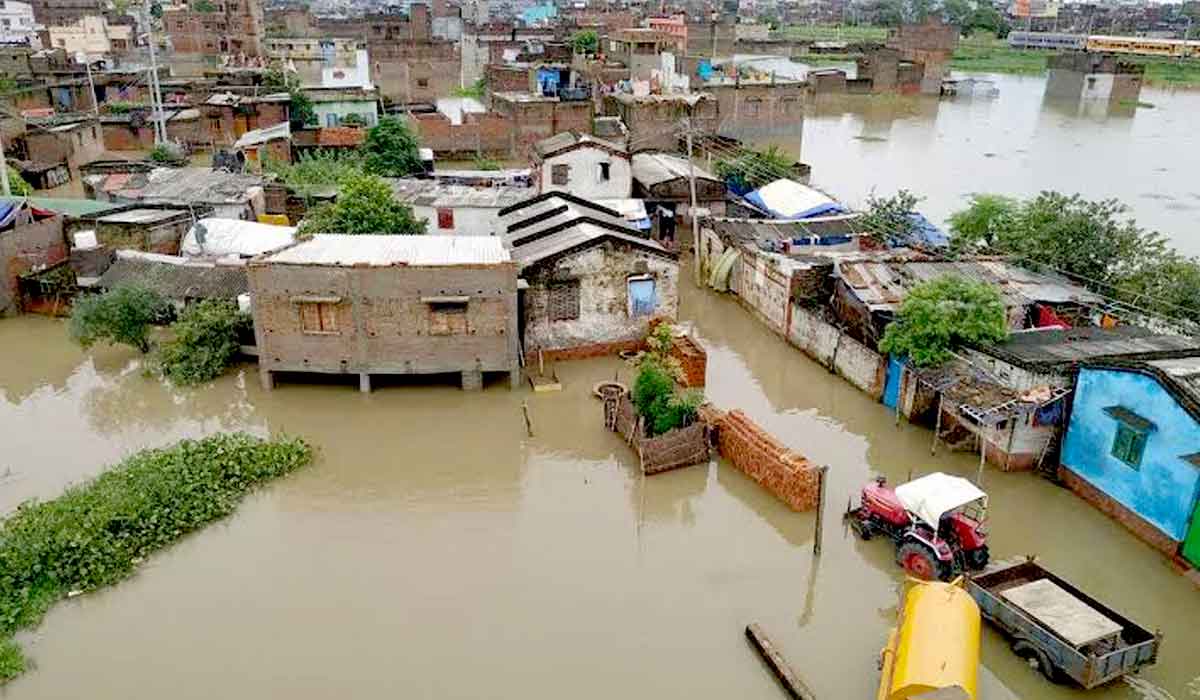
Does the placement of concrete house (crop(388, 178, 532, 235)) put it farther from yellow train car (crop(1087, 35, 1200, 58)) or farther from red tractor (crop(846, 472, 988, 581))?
yellow train car (crop(1087, 35, 1200, 58))

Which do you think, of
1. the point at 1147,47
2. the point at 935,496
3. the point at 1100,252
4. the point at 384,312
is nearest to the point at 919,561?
the point at 935,496

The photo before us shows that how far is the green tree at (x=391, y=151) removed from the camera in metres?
34.3

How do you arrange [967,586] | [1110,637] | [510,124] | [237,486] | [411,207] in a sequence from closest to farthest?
[1110,637] < [967,586] < [237,486] < [411,207] < [510,124]

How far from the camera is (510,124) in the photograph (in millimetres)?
42094

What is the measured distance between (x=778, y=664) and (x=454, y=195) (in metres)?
19.4

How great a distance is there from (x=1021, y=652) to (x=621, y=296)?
1109 centimetres

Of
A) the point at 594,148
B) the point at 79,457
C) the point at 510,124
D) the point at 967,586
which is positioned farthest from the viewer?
the point at 510,124

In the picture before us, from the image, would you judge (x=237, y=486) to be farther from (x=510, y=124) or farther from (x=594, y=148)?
(x=510, y=124)

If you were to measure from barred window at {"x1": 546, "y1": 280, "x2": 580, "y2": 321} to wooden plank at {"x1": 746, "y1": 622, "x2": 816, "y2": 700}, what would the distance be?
930cm

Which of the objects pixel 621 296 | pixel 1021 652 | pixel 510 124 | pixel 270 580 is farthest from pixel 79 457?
pixel 510 124

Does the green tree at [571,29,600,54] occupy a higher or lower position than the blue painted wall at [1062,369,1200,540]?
higher

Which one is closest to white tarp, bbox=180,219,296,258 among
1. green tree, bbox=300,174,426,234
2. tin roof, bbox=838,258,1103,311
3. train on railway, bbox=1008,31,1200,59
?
green tree, bbox=300,174,426,234

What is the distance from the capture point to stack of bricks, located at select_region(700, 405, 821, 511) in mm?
14016

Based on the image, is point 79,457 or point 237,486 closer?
point 237,486
